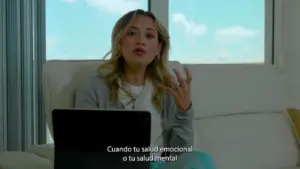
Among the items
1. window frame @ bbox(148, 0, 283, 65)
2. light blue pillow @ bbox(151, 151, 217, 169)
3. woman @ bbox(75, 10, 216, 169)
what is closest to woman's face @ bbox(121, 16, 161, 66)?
woman @ bbox(75, 10, 216, 169)

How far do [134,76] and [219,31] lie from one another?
1.26 m

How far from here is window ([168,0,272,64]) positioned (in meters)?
2.54

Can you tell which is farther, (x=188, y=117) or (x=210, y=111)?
(x=210, y=111)

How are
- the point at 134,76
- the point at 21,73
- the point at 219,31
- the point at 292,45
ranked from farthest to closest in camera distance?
the point at 292,45 → the point at 219,31 → the point at 21,73 → the point at 134,76

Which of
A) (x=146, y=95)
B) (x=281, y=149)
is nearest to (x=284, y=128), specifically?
(x=281, y=149)

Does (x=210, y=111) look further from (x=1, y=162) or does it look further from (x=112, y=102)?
(x=1, y=162)

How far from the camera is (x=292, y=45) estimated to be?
2938 mm

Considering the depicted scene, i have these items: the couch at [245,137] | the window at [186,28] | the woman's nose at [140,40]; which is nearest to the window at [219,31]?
the window at [186,28]

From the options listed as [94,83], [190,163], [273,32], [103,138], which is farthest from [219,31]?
[103,138]

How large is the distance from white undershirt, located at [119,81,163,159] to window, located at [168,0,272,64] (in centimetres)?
99

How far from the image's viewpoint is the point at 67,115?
108 centimetres

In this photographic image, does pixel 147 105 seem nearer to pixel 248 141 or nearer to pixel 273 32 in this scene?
pixel 248 141

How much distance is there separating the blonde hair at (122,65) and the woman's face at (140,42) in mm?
17

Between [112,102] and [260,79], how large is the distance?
2.98ft
